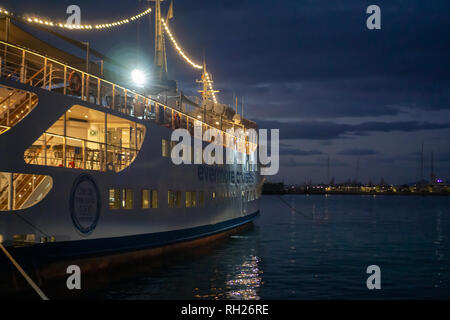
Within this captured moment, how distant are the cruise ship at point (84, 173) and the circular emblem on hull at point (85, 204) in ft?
0.11

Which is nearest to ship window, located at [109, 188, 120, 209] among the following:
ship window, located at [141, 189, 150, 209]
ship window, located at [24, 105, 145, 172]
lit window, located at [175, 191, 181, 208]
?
ship window, located at [24, 105, 145, 172]

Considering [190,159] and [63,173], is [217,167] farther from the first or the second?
[63,173]

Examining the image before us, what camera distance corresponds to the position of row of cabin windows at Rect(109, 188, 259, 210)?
1767cm

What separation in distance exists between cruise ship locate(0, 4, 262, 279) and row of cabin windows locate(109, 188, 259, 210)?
0.05 metres

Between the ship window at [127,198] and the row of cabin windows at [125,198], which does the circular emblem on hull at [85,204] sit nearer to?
the row of cabin windows at [125,198]

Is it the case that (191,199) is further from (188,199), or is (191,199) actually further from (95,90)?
(95,90)

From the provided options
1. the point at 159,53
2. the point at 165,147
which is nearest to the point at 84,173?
the point at 165,147

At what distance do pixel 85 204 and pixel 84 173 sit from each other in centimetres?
106

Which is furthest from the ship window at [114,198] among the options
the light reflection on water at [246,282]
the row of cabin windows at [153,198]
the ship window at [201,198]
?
the ship window at [201,198]

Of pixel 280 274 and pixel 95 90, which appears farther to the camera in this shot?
pixel 95 90

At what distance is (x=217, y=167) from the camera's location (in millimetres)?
28953

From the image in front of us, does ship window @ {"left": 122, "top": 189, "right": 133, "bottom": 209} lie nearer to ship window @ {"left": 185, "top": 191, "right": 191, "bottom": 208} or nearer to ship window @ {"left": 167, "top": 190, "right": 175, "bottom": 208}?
ship window @ {"left": 167, "top": 190, "right": 175, "bottom": 208}

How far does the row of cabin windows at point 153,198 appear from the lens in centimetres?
1767

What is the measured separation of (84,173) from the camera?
15500 mm
